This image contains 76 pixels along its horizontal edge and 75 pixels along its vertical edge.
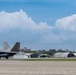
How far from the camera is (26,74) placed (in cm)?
3675

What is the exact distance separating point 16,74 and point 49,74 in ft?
10.8

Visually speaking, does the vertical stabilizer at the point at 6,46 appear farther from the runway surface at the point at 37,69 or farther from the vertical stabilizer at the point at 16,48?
the runway surface at the point at 37,69

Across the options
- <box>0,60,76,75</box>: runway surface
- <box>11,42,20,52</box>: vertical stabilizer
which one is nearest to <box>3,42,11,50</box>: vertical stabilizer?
<box>11,42,20,52</box>: vertical stabilizer

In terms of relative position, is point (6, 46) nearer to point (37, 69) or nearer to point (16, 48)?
point (16, 48)

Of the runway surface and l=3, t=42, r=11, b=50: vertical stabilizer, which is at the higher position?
l=3, t=42, r=11, b=50: vertical stabilizer

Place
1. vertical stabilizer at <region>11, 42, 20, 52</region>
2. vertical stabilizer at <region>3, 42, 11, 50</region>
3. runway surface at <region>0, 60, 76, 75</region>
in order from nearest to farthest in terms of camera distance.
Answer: runway surface at <region>0, 60, 76, 75</region>
vertical stabilizer at <region>11, 42, 20, 52</region>
vertical stabilizer at <region>3, 42, 11, 50</region>

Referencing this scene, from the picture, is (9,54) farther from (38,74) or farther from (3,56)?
(38,74)

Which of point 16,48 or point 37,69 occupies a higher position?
point 16,48

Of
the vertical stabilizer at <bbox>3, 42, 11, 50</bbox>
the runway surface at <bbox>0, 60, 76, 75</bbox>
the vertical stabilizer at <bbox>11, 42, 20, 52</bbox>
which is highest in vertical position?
the vertical stabilizer at <bbox>3, 42, 11, 50</bbox>

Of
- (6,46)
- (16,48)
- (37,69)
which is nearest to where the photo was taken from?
(37,69)

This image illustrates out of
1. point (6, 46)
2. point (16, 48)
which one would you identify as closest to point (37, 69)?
point (16, 48)

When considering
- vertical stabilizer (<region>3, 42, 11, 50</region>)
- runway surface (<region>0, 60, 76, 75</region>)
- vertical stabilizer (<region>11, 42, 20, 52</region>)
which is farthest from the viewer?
vertical stabilizer (<region>3, 42, 11, 50</region>)

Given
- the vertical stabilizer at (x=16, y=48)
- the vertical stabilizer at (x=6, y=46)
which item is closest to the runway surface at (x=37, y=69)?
the vertical stabilizer at (x=16, y=48)

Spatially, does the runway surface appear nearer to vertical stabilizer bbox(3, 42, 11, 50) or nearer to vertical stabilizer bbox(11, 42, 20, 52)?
vertical stabilizer bbox(11, 42, 20, 52)
